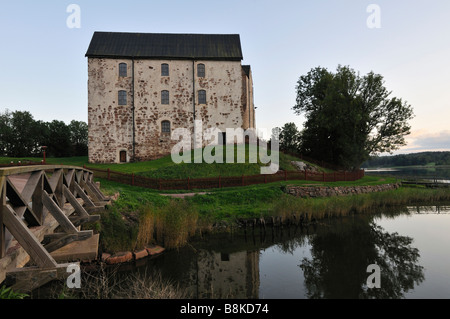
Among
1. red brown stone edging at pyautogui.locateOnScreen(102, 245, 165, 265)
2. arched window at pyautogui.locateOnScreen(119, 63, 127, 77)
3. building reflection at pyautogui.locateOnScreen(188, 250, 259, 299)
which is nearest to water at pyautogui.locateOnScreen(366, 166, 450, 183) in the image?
building reflection at pyautogui.locateOnScreen(188, 250, 259, 299)

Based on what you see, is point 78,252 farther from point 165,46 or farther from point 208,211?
point 165,46

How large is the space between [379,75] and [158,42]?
2759 cm

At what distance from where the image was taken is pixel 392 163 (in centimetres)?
13038

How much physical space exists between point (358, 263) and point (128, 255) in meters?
7.66

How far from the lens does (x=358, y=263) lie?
28.8 ft

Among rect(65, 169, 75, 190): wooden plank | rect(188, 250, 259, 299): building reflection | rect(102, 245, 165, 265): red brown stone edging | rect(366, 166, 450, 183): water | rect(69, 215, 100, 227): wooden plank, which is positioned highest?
rect(65, 169, 75, 190): wooden plank

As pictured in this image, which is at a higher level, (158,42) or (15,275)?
(158,42)

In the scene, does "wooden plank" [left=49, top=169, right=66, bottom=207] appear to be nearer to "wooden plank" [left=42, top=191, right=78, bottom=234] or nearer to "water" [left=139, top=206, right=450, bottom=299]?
"wooden plank" [left=42, top=191, right=78, bottom=234]

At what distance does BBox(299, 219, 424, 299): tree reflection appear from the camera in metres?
6.98

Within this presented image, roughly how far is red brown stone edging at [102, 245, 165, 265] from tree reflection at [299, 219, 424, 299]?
5.25m

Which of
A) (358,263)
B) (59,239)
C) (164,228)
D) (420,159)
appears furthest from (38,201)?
(420,159)

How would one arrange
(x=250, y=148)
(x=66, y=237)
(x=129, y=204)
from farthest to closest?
(x=250, y=148), (x=129, y=204), (x=66, y=237)

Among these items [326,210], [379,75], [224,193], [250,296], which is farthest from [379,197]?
[379,75]
